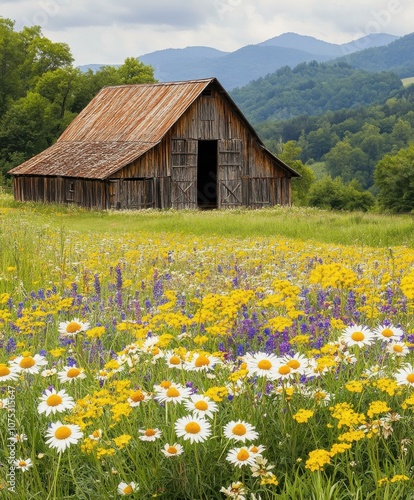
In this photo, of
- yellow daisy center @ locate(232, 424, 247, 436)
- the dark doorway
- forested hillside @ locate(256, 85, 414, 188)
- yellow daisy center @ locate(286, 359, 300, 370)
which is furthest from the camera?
forested hillside @ locate(256, 85, 414, 188)

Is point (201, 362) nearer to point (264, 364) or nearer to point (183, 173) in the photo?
point (264, 364)

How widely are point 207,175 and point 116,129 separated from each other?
6.75m

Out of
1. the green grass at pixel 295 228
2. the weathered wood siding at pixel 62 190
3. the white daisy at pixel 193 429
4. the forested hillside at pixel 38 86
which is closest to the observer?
the white daisy at pixel 193 429

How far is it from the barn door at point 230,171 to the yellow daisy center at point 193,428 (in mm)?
35109

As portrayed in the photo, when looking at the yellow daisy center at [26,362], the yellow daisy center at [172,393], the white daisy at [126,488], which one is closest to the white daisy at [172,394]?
the yellow daisy center at [172,393]

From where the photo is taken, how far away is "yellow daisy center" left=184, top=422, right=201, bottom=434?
283cm

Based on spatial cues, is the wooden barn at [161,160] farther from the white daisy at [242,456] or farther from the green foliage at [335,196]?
the green foliage at [335,196]

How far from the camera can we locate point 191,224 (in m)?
24.0

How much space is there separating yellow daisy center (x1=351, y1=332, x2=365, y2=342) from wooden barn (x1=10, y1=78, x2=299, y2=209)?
3024cm

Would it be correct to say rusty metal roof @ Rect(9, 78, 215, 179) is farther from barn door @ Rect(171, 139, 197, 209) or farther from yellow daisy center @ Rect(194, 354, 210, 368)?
yellow daisy center @ Rect(194, 354, 210, 368)

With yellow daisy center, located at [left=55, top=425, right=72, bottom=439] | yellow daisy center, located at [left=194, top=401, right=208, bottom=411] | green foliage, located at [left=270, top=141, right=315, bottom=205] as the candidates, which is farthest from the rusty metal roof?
green foliage, located at [left=270, top=141, right=315, bottom=205]

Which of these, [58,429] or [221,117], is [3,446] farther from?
[221,117]

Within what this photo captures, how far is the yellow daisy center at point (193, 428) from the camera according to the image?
2.83 m

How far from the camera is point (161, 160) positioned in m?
35.9
